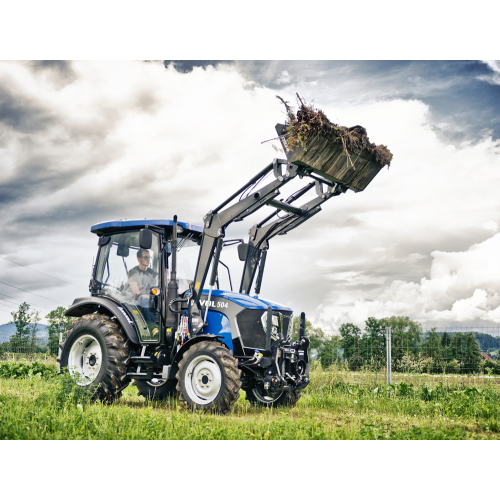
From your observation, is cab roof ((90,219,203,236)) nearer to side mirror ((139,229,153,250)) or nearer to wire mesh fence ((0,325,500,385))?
side mirror ((139,229,153,250))

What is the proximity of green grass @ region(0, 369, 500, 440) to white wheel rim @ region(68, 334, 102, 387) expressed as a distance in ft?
2.21

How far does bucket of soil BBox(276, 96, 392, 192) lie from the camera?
5.96m

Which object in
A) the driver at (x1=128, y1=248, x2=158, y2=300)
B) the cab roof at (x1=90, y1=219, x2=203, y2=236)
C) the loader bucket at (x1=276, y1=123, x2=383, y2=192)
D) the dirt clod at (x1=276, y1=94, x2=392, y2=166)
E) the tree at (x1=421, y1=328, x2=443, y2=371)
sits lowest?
the tree at (x1=421, y1=328, x2=443, y2=371)

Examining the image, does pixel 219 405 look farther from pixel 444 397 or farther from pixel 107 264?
pixel 444 397

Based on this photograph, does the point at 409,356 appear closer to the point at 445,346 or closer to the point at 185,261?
the point at 445,346

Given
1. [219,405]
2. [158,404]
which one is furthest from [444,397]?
[158,404]

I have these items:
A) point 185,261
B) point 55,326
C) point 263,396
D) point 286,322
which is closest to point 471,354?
point 286,322

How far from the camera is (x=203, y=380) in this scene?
6.45 m

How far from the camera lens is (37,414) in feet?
17.4

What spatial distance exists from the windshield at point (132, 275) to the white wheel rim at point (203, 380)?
3.15ft

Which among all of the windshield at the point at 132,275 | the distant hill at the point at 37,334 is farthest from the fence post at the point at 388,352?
the distant hill at the point at 37,334

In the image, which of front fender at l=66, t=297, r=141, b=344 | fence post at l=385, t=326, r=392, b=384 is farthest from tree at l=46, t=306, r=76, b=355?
fence post at l=385, t=326, r=392, b=384

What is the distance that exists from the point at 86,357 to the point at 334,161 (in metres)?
4.69

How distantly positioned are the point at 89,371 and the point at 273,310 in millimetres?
2925
